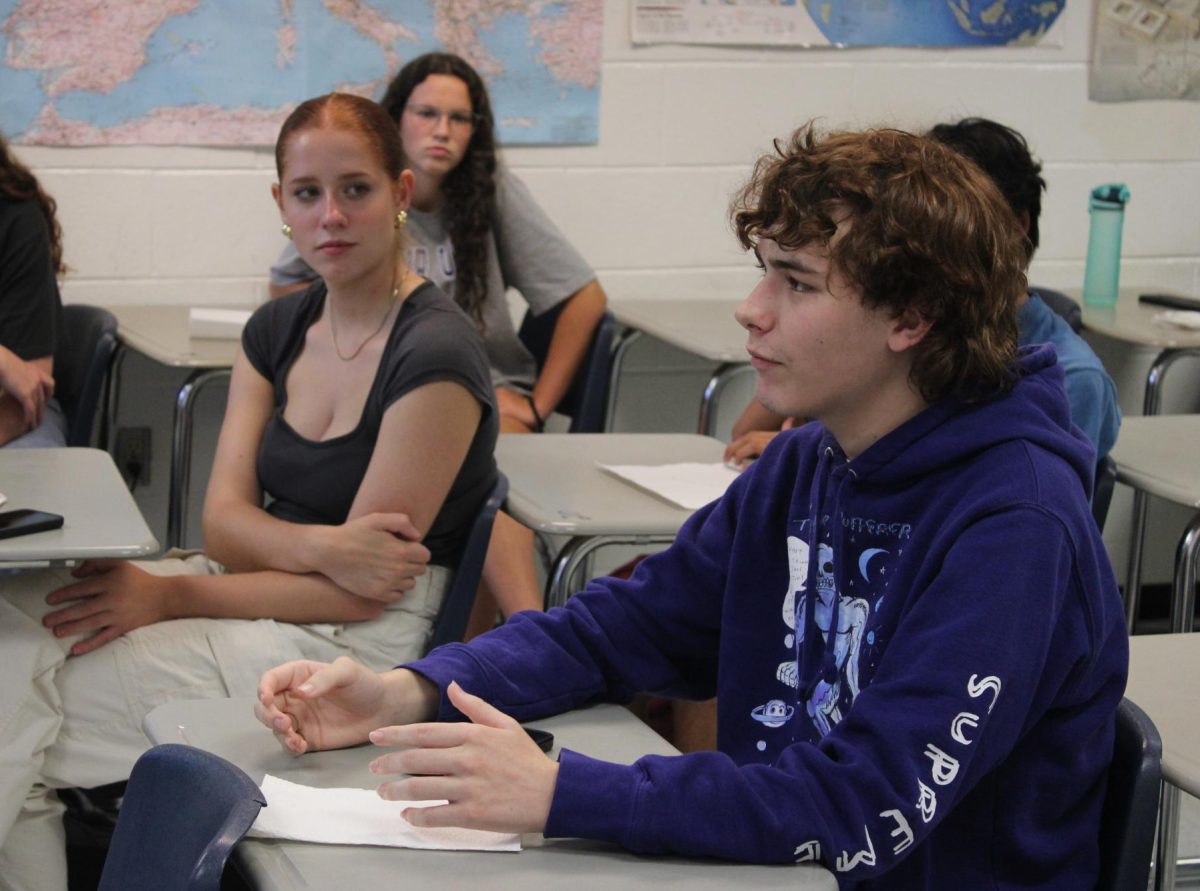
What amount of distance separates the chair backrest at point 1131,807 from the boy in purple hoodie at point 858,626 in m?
0.01

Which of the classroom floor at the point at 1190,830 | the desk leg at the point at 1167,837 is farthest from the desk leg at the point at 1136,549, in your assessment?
the desk leg at the point at 1167,837

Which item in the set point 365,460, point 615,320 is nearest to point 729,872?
point 365,460

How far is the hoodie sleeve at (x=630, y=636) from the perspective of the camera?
57.6 inches

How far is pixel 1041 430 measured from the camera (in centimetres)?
130

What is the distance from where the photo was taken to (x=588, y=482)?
2.64m

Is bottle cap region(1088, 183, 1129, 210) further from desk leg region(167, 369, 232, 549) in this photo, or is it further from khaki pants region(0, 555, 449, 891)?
khaki pants region(0, 555, 449, 891)

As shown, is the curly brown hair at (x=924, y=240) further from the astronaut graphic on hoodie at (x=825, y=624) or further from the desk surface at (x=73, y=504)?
the desk surface at (x=73, y=504)

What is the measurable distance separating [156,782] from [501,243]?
8.18ft

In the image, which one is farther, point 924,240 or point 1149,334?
point 1149,334

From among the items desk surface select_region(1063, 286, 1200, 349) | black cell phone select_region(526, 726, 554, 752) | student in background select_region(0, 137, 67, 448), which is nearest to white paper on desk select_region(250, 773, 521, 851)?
black cell phone select_region(526, 726, 554, 752)

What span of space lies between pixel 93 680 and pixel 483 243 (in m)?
1.71

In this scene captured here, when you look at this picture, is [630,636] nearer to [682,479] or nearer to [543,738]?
[543,738]

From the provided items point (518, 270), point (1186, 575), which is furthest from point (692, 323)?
point (1186, 575)

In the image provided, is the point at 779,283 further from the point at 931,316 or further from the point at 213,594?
the point at 213,594
